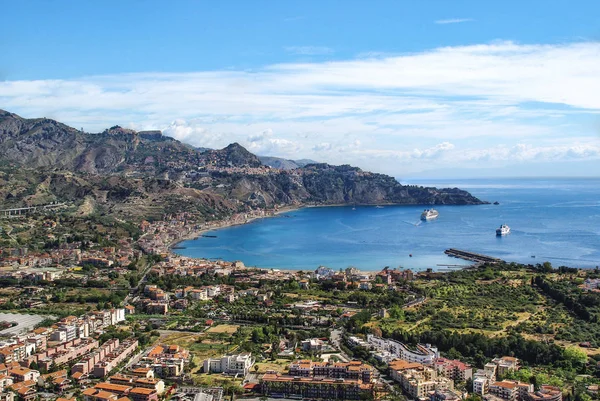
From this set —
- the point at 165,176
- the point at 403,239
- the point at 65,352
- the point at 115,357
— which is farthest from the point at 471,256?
the point at 165,176

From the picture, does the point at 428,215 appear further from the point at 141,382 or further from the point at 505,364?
the point at 141,382

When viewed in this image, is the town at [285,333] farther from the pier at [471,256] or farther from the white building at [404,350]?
the pier at [471,256]

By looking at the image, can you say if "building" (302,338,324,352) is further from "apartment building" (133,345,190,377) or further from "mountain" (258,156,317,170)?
"mountain" (258,156,317,170)

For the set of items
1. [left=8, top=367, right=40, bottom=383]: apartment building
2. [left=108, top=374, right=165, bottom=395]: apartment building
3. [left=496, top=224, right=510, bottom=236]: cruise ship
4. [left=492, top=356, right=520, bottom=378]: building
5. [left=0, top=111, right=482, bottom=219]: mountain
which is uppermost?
[left=0, top=111, right=482, bottom=219]: mountain

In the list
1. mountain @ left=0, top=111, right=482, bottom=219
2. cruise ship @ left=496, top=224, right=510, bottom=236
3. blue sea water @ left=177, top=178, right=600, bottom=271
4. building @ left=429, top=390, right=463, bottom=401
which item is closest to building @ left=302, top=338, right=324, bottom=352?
building @ left=429, top=390, right=463, bottom=401

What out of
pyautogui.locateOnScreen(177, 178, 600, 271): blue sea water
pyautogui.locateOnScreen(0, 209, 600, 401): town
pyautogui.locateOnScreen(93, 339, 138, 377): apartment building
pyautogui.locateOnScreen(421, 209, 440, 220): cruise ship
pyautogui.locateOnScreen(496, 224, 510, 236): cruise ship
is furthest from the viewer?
pyautogui.locateOnScreen(421, 209, 440, 220): cruise ship

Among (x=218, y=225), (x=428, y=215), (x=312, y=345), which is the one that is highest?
(x=428, y=215)
